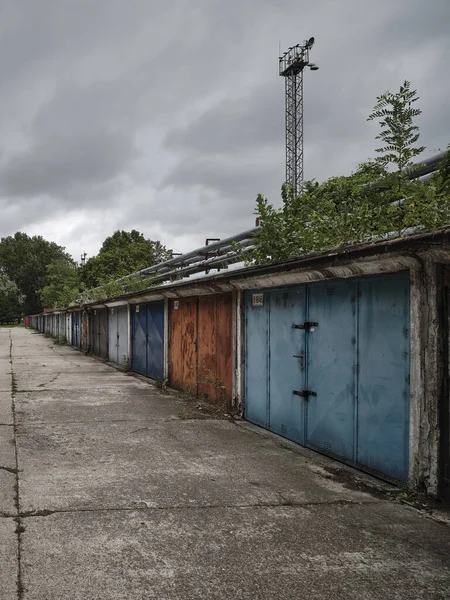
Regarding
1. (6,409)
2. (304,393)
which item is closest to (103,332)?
(6,409)

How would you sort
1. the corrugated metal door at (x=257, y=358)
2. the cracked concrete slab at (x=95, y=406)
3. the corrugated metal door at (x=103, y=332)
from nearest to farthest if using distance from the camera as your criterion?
the corrugated metal door at (x=257, y=358)
the cracked concrete slab at (x=95, y=406)
the corrugated metal door at (x=103, y=332)

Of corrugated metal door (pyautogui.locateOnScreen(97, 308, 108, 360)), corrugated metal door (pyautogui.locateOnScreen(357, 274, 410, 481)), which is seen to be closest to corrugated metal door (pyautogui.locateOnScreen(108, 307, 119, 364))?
corrugated metal door (pyautogui.locateOnScreen(97, 308, 108, 360))

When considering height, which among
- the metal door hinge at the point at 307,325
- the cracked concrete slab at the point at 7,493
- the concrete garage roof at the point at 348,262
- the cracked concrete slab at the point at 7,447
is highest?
the concrete garage roof at the point at 348,262

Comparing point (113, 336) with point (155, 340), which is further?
point (113, 336)

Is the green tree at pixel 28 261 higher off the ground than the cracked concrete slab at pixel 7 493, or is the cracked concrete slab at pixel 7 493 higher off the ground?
the green tree at pixel 28 261

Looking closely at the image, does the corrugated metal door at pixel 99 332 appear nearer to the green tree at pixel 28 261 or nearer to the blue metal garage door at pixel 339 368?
the blue metal garage door at pixel 339 368

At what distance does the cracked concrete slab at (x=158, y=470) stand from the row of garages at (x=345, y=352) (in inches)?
23.6

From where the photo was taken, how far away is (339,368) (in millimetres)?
6066

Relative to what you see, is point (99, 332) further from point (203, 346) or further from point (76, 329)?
point (203, 346)

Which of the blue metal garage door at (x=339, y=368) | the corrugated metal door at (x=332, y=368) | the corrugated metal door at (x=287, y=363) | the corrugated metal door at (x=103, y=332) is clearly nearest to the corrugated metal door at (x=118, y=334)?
the corrugated metal door at (x=103, y=332)

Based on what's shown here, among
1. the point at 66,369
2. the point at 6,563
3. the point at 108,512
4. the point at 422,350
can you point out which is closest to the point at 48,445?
the point at 108,512

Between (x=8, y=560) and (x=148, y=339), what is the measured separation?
1096 centimetres

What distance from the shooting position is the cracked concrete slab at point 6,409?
816 centimetres

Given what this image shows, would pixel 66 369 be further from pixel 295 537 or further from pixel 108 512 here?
pixel 295 537
